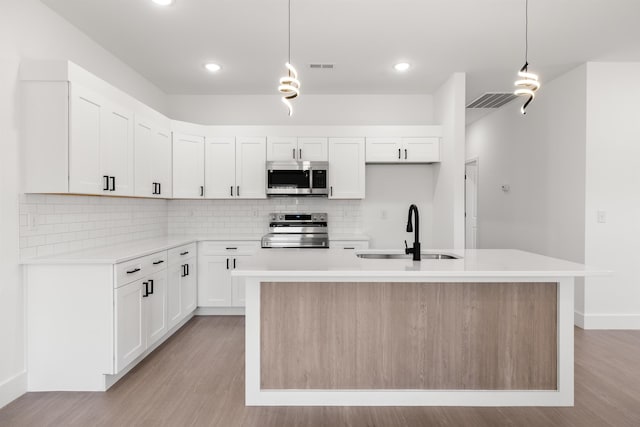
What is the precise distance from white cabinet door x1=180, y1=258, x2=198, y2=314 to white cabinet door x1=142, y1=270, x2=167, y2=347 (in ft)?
1.65

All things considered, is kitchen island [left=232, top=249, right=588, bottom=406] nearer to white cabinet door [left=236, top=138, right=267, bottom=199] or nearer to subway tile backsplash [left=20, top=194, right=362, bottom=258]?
subway tile backsplash [left=20, top=194, right=362, bottom=258]

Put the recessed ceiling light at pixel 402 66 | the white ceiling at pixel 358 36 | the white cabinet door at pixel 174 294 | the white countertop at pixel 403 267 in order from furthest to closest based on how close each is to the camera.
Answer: the recessed ceiling light at pixel 402 66
the white cabinet door at pixel 174 294
the white ceiling at pixel 358 36
the white countertop at pixel 403 267

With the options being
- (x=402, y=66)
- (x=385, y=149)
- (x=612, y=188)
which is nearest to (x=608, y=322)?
(x=612, y=188)

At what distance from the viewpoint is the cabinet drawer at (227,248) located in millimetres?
4793

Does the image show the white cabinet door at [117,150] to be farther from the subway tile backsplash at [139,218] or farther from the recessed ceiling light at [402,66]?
the recessed ceiling light at [402,66]

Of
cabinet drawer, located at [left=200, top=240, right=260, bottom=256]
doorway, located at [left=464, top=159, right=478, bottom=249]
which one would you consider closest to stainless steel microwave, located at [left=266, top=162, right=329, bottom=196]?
cabinet drawer, located at [left=200, top=240, right=260, bottom=256]

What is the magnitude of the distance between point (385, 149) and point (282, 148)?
1.33 meters

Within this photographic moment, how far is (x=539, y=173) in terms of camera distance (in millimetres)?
5137

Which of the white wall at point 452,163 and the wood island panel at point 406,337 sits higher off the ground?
the white wall at point 452,163

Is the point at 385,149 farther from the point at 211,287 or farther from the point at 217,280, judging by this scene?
the point at 211,287

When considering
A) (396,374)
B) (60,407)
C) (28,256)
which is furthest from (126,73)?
(396,374)

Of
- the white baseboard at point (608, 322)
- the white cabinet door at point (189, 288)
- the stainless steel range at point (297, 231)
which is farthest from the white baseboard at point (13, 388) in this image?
the white baseboard at point (608, 322)

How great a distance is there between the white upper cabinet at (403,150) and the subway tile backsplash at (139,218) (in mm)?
768

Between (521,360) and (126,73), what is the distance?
15.2ft
